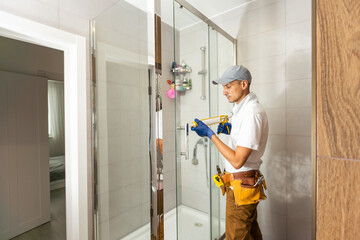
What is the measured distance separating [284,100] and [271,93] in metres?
0.12

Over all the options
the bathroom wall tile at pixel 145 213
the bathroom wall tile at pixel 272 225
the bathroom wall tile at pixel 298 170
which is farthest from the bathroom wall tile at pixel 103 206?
the bathroom wall tile at pixel 298 170

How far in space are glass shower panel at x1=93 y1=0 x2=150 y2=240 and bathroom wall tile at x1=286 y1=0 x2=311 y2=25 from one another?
123 centimetres

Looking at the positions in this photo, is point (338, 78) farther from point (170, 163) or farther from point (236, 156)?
point (170, 163)

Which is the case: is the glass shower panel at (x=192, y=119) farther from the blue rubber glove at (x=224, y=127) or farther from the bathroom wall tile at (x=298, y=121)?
the bathroom wall tile at (x=298, y=121)

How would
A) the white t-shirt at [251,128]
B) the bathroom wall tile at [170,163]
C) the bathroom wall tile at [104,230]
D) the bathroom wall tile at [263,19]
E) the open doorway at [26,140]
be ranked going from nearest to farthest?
1. the white t-shirt at [251,128]
2. the bathroom wall tile at [170,163]
3. the bathroom wall tile at [104,230]
4. the bathroom wall tile at [263,19]
5. the open doorway at [26,140]

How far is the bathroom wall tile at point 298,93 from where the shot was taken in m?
1.44

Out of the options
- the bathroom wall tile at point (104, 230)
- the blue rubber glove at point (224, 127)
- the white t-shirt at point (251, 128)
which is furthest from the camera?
the blue rubber glove at point (224, 127)

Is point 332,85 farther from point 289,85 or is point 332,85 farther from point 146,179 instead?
point 289,85

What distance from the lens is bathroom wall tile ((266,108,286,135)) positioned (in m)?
1.57

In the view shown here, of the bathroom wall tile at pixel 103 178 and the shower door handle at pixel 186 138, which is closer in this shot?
the shower door handle at pixel 186 138

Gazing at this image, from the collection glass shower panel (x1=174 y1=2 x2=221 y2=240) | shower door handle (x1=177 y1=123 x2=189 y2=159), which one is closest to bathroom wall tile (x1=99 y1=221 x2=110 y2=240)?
glass shower panel (x1=174 y1=2 x2=221 y2=240)

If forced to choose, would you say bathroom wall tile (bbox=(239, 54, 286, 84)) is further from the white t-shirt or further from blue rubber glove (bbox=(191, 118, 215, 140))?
blue rubber glove (bbox=(191, 118, 215, 140))

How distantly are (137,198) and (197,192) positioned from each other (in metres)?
0.47

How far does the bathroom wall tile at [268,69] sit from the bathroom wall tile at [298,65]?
0.04 meters
